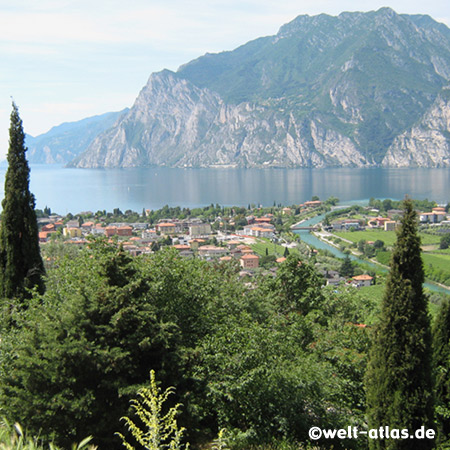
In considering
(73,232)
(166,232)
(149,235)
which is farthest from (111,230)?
(166,232)

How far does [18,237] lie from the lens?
8.58 m

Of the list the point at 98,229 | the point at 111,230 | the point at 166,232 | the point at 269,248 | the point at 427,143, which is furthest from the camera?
the point at 427,143

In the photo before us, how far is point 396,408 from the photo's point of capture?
492 cm

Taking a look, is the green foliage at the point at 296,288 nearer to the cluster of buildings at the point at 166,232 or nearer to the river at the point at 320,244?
the river at the point at 320,244

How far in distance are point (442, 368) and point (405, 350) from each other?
1.86m

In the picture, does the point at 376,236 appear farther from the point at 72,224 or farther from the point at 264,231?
the point at 72,224

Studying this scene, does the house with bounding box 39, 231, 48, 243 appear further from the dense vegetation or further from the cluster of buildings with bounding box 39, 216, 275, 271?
the dense vegetation

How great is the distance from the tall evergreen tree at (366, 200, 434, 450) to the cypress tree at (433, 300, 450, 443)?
1.31m

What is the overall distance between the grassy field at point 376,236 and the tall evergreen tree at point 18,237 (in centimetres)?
4071

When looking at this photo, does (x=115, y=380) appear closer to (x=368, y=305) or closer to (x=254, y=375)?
(x=254, y=375)

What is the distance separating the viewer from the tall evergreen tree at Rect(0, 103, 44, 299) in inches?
332

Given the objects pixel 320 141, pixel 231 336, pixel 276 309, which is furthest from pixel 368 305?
pixel 320 141

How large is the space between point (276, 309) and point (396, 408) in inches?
208

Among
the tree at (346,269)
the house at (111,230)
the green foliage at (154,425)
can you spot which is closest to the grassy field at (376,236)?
the tree at (346,269)
